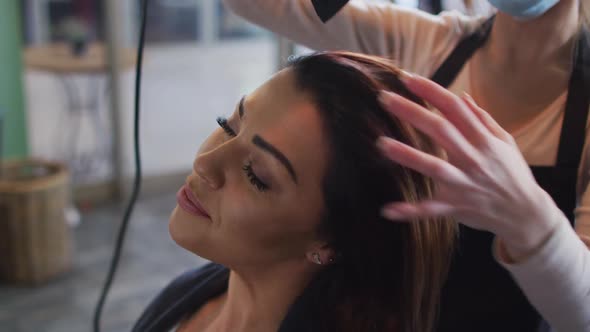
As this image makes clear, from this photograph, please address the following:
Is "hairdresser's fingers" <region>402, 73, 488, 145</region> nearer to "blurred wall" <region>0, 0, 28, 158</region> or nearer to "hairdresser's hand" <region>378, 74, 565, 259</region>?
"hairdresser's hand" <region>378, 74, 565, 259</region>

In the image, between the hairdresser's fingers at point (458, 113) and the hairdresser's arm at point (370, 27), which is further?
the hairdresser's arm at point (370, 27)

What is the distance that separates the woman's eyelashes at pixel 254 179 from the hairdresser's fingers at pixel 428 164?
242 millimetres

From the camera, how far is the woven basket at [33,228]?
2469 mm

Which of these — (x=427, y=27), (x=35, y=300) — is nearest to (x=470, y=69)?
(x=427, y=27)

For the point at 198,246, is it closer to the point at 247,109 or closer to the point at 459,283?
the point at 247,109

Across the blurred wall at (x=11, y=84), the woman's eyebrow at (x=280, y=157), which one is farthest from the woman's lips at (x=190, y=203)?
the blurred wall at (x=11, y=84)

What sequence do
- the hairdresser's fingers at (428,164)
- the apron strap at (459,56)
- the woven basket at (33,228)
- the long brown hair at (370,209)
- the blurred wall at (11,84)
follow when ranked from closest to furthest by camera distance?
the hairdresser's fingers at (428,164)
the long brown hair at (370,209)
the apron strap at (459,56)
the woven basket at (33,228)
the blurred wall at (11,84)

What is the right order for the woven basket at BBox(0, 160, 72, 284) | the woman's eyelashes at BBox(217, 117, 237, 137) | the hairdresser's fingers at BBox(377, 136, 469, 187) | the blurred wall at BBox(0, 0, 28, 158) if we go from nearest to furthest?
the hairdresser's fingers at BBox(377, 136, 469, 187), the woman's eyelashes at BBox(217, 117, 237, 137), the woven basket at BBox(0, 160, 72, 284), the blurred wall at BBox(0, 0, 28, 158)

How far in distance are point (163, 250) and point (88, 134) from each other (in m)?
0.85

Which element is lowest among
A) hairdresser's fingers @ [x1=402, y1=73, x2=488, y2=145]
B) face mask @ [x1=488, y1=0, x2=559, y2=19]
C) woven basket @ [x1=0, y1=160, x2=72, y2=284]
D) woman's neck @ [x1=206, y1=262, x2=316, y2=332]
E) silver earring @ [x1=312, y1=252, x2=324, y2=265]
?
woven basket @ [x1=0, y1=160, x2=72, y2=284]

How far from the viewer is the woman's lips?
0.78 meters

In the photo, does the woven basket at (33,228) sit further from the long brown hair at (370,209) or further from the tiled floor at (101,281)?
the long brown hair at (370,209)

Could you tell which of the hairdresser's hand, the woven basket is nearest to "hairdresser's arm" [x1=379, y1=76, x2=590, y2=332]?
the hairdresser's hand

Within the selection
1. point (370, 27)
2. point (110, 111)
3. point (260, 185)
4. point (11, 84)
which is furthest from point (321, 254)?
point (110, 111)
